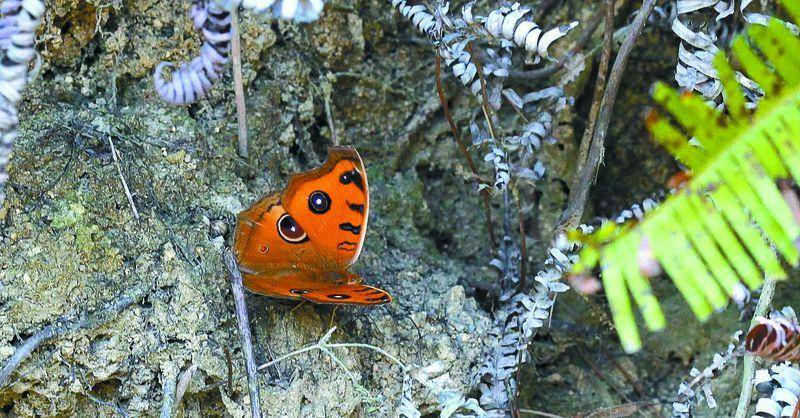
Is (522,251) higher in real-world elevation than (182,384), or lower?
higher

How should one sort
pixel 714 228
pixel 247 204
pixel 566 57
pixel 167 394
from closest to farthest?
pixel 714 228, pixel 167 394, pixel 247 204, pixel 566 57

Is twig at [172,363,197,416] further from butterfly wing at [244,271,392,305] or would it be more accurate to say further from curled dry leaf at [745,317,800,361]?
curled dry leaf at [745,317,800,361]

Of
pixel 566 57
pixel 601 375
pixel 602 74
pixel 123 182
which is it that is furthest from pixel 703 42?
pixel 123 182

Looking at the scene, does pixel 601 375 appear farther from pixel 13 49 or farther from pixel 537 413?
pixel 13 49

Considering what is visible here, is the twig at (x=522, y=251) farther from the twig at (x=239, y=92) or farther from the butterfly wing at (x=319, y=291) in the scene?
the twig at (x=239, y=92)

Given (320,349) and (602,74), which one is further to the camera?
(602,74)

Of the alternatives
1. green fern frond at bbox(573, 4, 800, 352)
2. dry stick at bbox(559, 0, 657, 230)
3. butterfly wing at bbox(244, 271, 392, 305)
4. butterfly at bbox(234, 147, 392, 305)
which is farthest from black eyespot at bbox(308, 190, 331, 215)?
green fern frond at bbox(573, 4, 800, 352)

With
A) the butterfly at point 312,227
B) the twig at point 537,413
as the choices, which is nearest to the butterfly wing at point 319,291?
the butterfly at point 312,227
